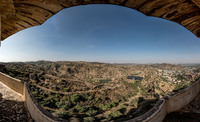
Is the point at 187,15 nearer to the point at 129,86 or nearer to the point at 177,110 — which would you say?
the point at 177,110

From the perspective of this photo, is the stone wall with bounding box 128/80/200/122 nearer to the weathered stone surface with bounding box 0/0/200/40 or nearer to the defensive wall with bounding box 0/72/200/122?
the defensive wall with bounding box 0/72/200/122

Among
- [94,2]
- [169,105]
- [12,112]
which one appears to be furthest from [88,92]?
[94,2]

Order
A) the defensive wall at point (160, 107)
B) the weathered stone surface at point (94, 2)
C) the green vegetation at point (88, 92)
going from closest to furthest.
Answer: the weathered stone surface at point (94, 2), the defensive wall at point (160, 107), the green vegetation at point (88, 92)

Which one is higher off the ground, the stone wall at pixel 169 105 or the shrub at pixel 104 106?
the stone wall at pixel 169 105

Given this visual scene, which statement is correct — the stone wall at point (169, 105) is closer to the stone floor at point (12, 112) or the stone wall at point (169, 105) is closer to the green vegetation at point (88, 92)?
the stone floor at point (12, 112)

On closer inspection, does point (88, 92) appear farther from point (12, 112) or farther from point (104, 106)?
point (12, 112)

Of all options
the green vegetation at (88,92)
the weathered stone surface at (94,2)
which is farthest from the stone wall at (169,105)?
the green vegetation at (88,92)

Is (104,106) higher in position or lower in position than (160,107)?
lower

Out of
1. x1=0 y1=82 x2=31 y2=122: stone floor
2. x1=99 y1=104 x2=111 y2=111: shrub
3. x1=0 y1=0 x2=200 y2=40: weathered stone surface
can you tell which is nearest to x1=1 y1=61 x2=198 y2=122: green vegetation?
x1=99 y1=104 x2=111 y2=111: shrub
